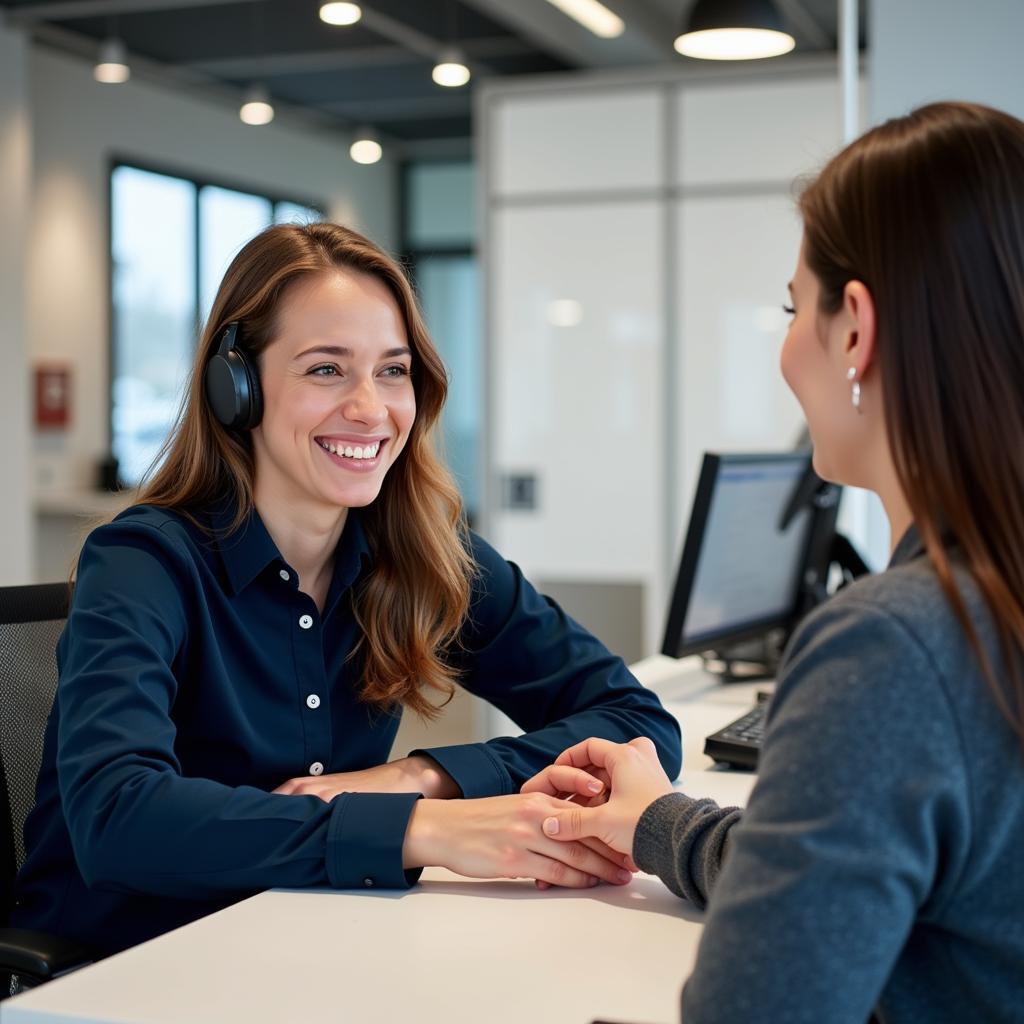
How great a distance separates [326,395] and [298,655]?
311 millimetres

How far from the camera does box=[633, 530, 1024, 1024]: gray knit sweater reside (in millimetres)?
754

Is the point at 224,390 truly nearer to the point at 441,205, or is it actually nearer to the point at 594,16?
the point at 594,16

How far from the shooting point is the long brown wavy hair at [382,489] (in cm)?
169

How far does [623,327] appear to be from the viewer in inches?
221

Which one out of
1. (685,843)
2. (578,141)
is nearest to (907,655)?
(685,843)

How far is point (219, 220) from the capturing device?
795 centimetres

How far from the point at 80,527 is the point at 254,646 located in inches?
14.4

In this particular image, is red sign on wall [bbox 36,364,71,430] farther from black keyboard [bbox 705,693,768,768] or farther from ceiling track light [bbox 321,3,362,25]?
black keyboard [bbox 705,693,768,768]

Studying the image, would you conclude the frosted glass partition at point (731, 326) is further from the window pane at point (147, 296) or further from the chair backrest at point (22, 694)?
the chair backrest at point (22, 694)

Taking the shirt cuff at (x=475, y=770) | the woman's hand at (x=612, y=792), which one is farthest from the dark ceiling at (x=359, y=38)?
the woman's hand at (x=612, y=792)

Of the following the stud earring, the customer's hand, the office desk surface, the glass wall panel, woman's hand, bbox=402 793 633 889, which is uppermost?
the glass wall panel

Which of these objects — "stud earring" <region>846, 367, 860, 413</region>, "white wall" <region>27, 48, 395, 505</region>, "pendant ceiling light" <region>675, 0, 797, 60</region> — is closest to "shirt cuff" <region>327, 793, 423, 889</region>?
"stud earring" <region>846, 367, 860, 413</region>

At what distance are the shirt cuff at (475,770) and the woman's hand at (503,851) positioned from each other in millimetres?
205

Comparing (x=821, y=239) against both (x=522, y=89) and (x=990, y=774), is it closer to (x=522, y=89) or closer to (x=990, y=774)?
(x=990, y=774)
